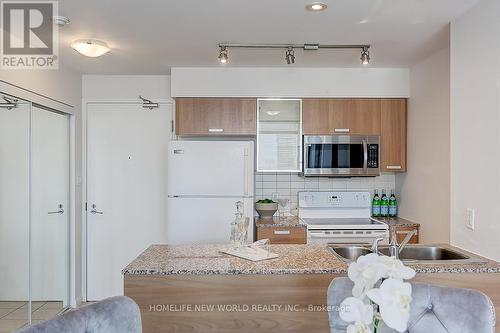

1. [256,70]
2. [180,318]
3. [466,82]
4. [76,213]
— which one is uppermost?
[256,70]

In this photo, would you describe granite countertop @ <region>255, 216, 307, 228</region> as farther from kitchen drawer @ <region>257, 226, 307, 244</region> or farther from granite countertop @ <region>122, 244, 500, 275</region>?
granite countertop @ <region>122, 244, 500, 275</region>

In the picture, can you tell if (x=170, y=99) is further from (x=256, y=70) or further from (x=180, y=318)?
(x=180, y=318)

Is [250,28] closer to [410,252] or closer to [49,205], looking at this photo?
[410,252]

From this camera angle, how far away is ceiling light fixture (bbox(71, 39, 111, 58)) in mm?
2891

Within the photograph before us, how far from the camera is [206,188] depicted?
11.6 ft

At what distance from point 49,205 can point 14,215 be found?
1.60ft

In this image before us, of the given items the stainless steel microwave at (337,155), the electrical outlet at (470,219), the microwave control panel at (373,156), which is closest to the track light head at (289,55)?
the stainless steel microwave at (337,155)

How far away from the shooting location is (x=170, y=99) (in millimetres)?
4137

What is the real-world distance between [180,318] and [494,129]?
191 centimetres

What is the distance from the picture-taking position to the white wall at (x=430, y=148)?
311cm

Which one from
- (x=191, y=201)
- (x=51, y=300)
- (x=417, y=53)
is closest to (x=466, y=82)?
(x=417, y=53)

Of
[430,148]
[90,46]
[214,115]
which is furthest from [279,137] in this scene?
[90,46]

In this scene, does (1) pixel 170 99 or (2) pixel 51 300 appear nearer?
(2) pixel 51 300

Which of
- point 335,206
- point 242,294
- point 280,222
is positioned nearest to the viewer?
point 242,294
